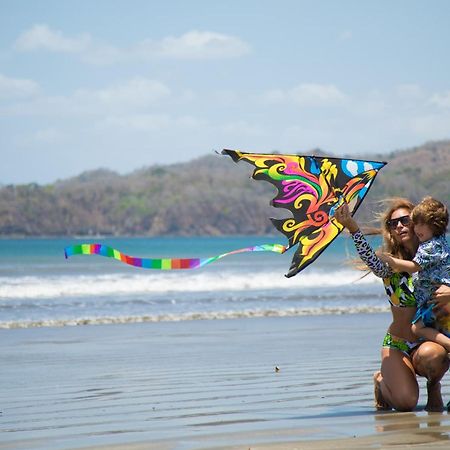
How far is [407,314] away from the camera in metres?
6.64

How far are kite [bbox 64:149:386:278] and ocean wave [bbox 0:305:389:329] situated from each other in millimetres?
9146

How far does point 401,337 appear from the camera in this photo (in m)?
6.70

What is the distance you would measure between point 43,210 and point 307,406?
5664 inches

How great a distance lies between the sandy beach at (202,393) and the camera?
5.85 meters

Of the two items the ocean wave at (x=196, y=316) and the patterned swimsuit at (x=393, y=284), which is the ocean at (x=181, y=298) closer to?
the ocean wave at (x=196, y=316)

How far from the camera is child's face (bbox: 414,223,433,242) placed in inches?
253

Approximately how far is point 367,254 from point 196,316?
34.6 feet

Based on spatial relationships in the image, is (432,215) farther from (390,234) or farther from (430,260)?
(390,234)

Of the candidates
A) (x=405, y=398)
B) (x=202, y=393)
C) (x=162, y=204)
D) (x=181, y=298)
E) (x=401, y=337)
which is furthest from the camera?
(x=162, y=204)

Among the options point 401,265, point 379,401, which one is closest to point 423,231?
point 401,265

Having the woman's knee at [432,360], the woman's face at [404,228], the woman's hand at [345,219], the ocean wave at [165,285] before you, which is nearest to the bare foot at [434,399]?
the woman's knee at [432,360]

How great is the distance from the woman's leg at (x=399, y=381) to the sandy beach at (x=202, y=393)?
0.11 metres

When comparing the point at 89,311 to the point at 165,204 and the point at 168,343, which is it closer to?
the point at 168,343

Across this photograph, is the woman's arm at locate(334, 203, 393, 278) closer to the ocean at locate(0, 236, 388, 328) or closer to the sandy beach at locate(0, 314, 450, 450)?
the sandy beach at locate(0, 314, 450, 450)
